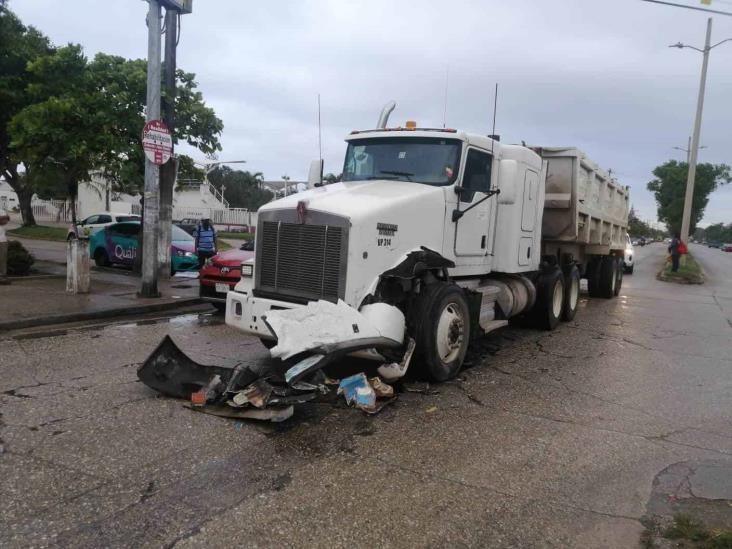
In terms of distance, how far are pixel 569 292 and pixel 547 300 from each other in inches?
49.4

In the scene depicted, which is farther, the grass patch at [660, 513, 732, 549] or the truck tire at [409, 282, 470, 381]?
the truck tire at [409, 282, 470, 381]

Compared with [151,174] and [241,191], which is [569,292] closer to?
[151,174]

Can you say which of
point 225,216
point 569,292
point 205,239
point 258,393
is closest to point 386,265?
point 258,393

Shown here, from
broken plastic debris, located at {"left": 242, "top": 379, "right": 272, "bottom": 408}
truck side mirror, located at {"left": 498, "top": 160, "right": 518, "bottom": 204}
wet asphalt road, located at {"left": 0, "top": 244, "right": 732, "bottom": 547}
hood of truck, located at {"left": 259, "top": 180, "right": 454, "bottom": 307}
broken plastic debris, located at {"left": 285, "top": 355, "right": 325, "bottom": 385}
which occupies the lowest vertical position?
wet asphalt road, located at {"left": 0, "top": 244, "right": 732, "bottom": 547}

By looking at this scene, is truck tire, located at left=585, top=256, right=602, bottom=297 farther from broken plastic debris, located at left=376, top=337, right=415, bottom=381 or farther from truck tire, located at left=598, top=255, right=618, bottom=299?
broken plastic debris, located at left=376, top=337, right=415, bottom=381

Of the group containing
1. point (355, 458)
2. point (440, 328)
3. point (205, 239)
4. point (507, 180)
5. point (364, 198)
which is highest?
point (507, 180)

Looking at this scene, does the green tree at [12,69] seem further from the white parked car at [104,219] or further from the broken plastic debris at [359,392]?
the broken plastic debris at [359,392]

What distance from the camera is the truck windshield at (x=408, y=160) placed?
6.86 meters

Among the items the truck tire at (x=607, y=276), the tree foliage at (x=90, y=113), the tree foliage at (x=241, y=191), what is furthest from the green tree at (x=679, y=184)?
the tree foliage at (x=90, y=113)

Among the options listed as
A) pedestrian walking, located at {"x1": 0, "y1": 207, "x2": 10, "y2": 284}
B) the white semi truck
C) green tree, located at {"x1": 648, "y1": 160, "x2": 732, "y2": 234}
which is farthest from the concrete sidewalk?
green tree, located at {"x1": 648, "y1": 160, "x2": 732, "y2": 234}

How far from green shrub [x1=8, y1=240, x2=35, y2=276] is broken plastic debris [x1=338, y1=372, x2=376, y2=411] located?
10275 mm

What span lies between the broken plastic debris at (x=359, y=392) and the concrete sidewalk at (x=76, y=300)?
557 centimetres

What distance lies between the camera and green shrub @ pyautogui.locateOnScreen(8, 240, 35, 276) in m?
12.6

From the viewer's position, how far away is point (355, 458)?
430 cm
